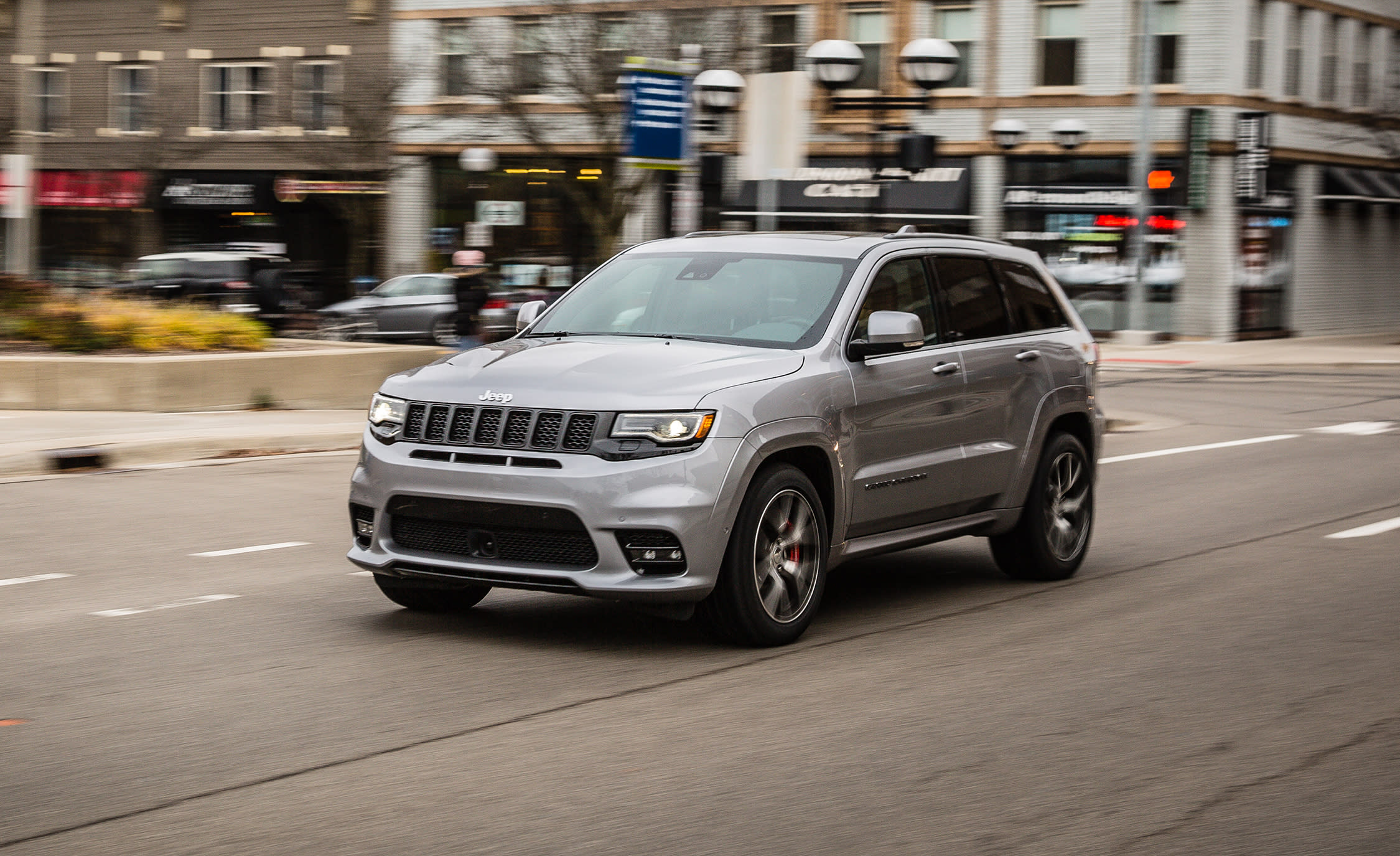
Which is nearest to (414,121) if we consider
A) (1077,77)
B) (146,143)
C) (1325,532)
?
(146,143)

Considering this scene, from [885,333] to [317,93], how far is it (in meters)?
40.0

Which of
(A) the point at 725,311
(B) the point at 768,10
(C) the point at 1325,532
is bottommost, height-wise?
(C) the point at 1325,532

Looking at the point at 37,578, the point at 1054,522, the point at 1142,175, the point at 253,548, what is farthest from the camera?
the point at 1142,175

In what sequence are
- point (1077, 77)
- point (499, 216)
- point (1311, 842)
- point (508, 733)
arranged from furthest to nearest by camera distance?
1. point (499, 216)
2. point (1077, 77)
3. point (508, 733)
4. point (1311, 842)

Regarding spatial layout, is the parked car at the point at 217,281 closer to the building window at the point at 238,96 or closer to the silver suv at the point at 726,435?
the building window at the point at 238,96

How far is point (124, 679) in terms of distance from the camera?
661 cm

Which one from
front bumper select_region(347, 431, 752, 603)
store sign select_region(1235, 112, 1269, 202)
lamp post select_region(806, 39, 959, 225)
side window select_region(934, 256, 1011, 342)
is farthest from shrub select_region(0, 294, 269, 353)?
store sign select_region(1235, 112, 1269, 202)

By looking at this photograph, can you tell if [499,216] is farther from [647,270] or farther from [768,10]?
[647,270]

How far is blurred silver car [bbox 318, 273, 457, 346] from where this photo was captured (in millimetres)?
31031

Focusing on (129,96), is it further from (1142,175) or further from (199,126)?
(1142,175)

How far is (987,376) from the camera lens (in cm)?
865

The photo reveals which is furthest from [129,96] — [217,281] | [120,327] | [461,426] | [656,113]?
[461,426]

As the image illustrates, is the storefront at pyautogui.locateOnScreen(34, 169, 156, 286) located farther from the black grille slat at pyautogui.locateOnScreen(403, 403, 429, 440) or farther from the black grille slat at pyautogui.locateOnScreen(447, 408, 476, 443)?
the black grille slat at pyautogui.locateOnScreen(447, 408, 476, 443)

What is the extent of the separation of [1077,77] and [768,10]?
696 cm
